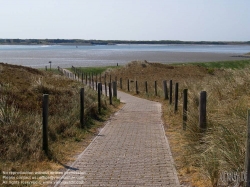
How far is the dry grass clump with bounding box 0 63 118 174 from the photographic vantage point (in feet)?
28.5

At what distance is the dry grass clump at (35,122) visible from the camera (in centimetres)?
869

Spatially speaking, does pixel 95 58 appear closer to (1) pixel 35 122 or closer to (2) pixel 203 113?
(1) pixel 35 122

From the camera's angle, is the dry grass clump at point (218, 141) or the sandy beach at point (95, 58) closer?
the dry grass clump at point (218, 141)

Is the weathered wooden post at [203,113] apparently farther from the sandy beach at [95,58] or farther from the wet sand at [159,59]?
the wet sand at [159,59]

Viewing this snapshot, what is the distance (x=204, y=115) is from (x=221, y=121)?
616 millimetres

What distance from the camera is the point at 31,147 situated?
347 inches

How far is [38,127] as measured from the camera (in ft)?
34.1

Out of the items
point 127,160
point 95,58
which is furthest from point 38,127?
point 95,58

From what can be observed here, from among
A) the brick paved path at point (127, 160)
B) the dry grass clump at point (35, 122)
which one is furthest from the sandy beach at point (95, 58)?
the brick paved path at point (127, 160)

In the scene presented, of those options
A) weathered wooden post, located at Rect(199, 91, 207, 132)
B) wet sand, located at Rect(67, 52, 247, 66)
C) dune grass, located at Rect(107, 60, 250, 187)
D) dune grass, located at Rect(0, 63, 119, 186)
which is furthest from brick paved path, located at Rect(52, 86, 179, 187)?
wet sand, located at Rect(67, 52, 247, 66)

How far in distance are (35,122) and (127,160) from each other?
3.33 meters

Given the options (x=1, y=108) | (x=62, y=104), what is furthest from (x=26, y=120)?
(x=62, y=104)

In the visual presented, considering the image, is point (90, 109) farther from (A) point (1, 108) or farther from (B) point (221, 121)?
(B) point (221, 121)

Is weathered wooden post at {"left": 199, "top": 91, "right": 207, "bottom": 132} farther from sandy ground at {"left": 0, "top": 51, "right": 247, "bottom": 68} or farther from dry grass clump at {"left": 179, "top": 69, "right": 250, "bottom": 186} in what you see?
sandy ground at {"left": 0, "top": 51, "right": 247, "bottom": 68}
